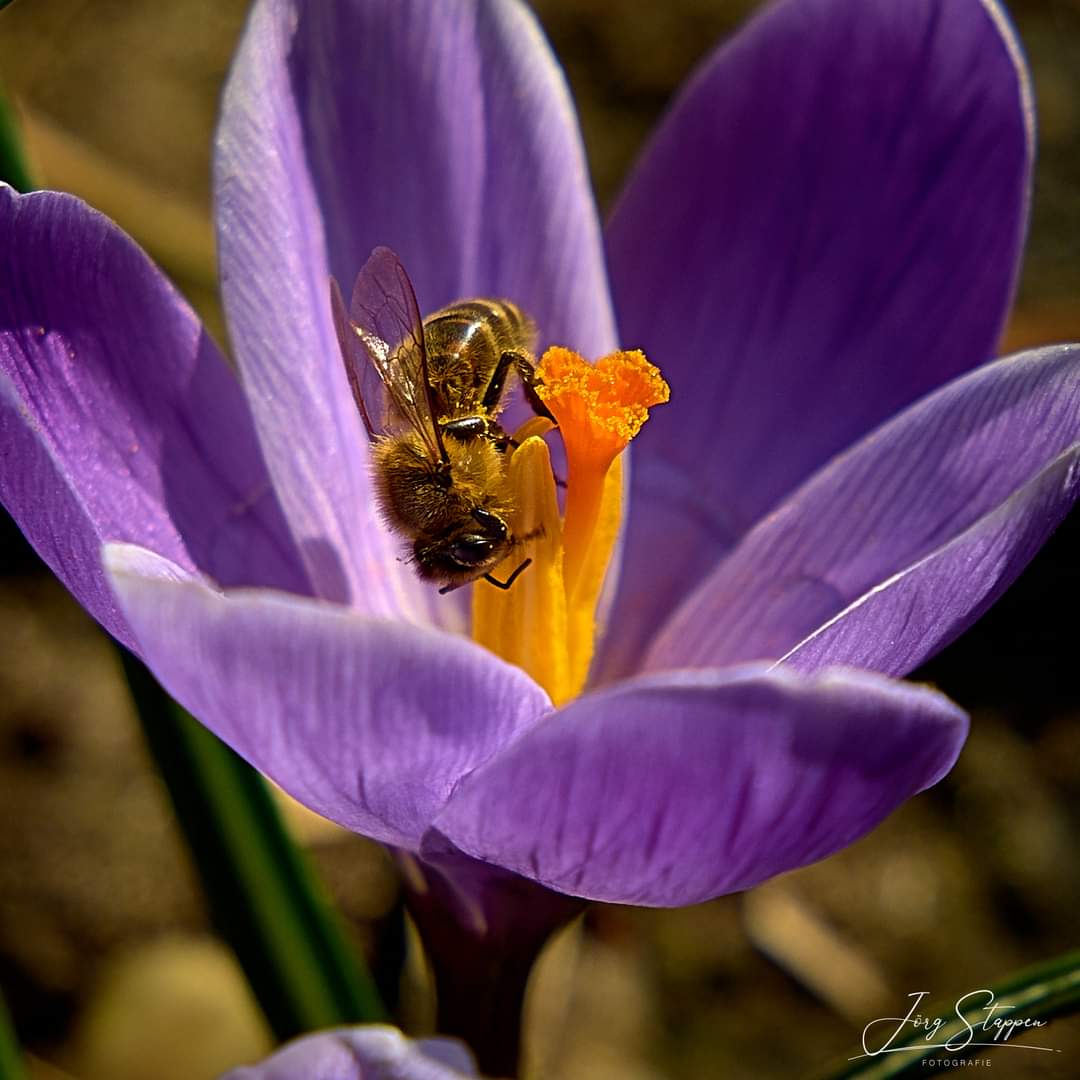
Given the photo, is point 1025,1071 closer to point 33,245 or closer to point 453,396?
point 453,396

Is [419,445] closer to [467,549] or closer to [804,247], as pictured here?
[467,549]

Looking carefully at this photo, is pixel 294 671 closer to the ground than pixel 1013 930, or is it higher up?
higher up

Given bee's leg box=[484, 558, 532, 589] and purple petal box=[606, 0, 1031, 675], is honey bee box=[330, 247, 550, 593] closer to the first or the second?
bee's leg box=[484, 558, 532, 589]

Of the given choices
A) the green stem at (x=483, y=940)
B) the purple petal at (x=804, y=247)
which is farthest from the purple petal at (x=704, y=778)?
the purple petal at (x=804, y=247)

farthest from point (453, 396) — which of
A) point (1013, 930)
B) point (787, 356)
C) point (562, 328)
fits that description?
point (1013, 930)

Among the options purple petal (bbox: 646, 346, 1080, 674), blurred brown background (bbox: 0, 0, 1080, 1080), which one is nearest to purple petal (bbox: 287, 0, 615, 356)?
purple petal (bbox: 646, 346, 1080, 674)

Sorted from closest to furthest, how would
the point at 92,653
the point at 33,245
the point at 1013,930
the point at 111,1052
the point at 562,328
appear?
the point at 33,245, the point at 562,328, the point at 111,1052, the point at 1013,930, the point at 92,653

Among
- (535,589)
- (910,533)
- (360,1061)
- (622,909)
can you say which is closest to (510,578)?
(535,589)
